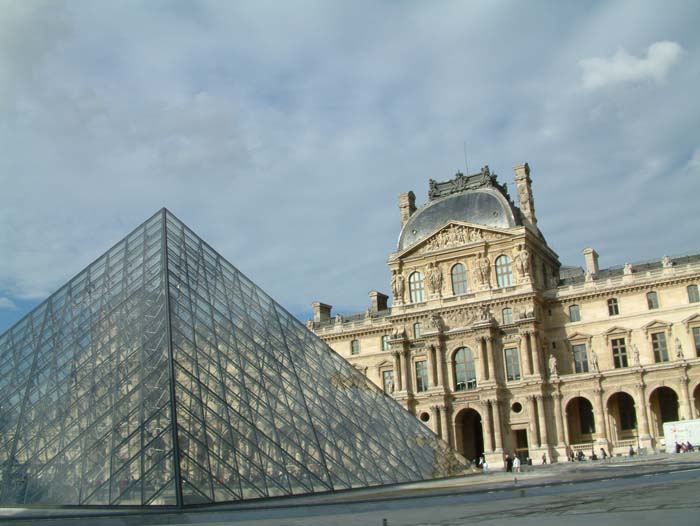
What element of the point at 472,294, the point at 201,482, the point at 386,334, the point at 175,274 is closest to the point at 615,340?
the point at 472,294

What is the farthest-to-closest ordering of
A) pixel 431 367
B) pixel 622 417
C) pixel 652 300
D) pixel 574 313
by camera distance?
pixel 431 367 < pixel 574 313 < pixel 622 417 < pixel 652 300

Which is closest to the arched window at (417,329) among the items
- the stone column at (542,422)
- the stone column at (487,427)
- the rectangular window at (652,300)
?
the stone column at (487,427)

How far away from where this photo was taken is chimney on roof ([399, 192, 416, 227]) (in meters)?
53.3

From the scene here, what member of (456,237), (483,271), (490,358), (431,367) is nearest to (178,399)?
(490,358)

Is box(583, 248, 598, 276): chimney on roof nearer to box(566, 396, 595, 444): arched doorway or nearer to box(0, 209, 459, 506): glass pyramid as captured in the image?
box(566, 396, 595, 444): arched doorway

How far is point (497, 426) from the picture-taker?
138 ft

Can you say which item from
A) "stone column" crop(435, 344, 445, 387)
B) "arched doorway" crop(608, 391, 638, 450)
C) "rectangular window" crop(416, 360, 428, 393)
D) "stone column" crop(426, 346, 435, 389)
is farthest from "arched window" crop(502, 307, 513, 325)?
"arched doorway" crop(608, 391, 638, 450)

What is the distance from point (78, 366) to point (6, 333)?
4.64 metres

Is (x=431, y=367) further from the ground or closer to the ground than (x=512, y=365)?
further from the ground

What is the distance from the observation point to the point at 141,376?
16312 millimetres

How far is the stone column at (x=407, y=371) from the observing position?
1817 inches

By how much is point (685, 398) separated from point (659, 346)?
12.1 feet

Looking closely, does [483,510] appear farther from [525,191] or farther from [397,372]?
[525,191]

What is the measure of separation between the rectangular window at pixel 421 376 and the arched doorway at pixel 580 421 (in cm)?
873
